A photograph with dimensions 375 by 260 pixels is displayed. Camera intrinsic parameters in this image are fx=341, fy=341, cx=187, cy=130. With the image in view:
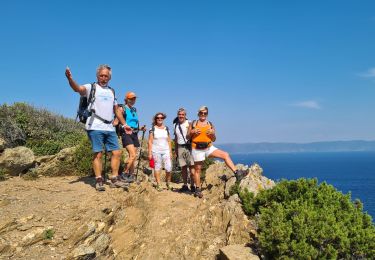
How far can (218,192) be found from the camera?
932 cm

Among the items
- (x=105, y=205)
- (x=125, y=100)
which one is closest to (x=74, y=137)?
(x=125, y=100)

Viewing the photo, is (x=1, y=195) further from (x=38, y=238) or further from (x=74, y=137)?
(x=74, y=137)

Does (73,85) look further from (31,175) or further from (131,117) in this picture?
(31,175)

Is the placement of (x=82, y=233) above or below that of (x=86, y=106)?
below

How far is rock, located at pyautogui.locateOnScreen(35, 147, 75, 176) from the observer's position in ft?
37.9

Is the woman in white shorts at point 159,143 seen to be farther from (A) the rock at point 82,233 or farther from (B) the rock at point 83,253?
(B) the rock at point 83,253

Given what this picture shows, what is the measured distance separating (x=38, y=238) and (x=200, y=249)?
126 inches

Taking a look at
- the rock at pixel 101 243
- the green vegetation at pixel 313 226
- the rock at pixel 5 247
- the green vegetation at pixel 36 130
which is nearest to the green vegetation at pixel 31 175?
the green vegetation at pixel 36 130

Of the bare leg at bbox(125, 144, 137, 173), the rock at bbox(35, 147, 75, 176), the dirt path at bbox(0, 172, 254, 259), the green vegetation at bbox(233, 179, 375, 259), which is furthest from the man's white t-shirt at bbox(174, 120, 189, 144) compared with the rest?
the rock at bbox(35, 147, 75, 176)

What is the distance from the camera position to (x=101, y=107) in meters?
8.12

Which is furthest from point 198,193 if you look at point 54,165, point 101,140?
point 54,165

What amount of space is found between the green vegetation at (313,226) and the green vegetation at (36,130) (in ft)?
32.3

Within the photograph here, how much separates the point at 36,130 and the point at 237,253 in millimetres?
11778

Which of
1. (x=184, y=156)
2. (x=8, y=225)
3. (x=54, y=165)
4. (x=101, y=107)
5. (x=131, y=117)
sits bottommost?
(x=8, y=225)
